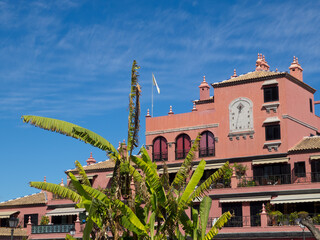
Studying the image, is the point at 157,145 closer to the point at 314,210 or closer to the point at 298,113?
the point at 298,113

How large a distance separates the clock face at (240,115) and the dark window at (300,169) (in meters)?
4.97

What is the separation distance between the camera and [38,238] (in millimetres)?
53656

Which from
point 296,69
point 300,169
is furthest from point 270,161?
point 296,69

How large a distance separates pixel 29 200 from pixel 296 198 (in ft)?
90.0

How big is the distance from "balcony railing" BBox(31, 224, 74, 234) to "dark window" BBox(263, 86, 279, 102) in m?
19.7

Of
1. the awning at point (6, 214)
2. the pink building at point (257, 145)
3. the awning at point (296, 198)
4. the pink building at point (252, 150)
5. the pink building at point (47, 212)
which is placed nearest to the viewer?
the awning at point (296, 198)

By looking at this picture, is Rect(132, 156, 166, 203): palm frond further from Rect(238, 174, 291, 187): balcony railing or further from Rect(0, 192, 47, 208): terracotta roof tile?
Rect(0, 192, 47, 208): terracotta roof tile

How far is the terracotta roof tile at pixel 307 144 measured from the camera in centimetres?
4553

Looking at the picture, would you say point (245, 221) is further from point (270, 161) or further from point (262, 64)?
point (262, 64)

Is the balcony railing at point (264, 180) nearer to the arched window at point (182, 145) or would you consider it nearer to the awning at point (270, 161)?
the awning at point (270, 161)

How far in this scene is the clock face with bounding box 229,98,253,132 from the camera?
4900 cm

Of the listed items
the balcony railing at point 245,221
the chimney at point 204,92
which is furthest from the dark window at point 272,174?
the chimney at point 204,92

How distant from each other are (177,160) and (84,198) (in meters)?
25.5

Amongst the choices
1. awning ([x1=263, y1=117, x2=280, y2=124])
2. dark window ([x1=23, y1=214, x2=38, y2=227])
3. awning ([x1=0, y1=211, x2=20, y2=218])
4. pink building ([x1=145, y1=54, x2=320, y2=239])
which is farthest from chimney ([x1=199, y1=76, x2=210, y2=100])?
awning ([x1=0, y1=211, x2=20, y2=218])
